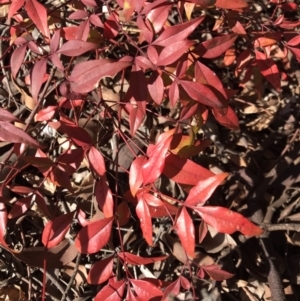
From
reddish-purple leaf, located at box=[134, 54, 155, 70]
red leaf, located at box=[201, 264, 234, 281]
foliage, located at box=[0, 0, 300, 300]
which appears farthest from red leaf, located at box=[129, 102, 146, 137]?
red leaf, located at box=[201, 264, 234, 281]

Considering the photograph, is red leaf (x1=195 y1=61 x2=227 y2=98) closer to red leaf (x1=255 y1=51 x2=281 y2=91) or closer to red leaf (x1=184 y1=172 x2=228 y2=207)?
red leaf (x1=184 y1=172 x2=228 y2=207)

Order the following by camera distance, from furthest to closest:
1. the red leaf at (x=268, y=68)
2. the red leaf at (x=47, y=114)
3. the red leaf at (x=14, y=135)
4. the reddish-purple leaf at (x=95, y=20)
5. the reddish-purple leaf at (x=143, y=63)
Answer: the red leaf at (x=268, y=68), the red leaf at (x=47, y=114), the reddish-purple leaf at (x=95, y=20), the reddish-purple leaf at (x=143, y=63), the red leaf at (x=14, y=135)

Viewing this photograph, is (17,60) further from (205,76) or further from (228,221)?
(228,221)

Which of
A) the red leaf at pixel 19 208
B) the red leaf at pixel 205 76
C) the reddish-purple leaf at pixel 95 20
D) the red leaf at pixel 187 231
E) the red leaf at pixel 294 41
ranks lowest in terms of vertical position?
the red leaf at pixel 187 231

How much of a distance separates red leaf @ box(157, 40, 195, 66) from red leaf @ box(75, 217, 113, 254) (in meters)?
0.33

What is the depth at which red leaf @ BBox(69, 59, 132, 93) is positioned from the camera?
76 centimetres

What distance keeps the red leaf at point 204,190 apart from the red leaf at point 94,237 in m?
0.17

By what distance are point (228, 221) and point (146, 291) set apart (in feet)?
0.82

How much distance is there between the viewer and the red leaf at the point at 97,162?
95cm

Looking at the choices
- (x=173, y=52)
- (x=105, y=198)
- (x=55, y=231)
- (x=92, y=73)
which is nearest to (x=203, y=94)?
(x=173, y=52)

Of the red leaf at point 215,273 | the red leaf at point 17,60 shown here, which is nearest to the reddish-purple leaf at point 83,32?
the red leaf at point 17,60

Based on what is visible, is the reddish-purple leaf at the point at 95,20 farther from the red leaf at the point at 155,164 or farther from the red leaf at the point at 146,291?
the red leaf at the point at 146,291

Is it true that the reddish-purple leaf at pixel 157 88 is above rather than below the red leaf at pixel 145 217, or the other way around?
above

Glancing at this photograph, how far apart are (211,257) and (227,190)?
0.68 ft
